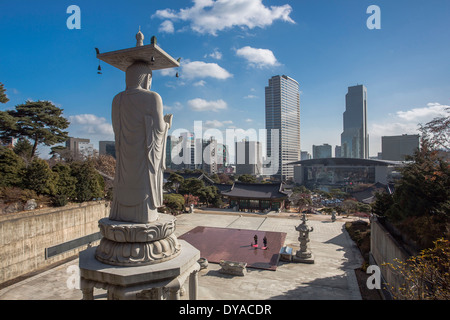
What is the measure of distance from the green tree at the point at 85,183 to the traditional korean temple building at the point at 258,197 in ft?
64.1

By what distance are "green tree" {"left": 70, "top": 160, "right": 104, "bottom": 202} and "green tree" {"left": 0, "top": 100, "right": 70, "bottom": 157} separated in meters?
5.08

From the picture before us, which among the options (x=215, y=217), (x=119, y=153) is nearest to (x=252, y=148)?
(x=215, y=217)

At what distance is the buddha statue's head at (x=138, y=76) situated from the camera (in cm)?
652

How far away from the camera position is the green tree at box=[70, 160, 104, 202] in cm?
1683

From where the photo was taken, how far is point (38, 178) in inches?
582

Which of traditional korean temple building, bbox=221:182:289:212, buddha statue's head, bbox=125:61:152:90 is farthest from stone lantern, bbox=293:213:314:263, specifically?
traditional korean temple building, bbox=221:182:289:212

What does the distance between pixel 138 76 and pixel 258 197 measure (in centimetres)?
2821

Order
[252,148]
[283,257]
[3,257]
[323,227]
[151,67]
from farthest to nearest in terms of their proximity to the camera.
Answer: [252,148]
[323,227]
[283,257]
[3,257]
[151,67]

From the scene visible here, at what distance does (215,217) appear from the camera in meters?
26.8

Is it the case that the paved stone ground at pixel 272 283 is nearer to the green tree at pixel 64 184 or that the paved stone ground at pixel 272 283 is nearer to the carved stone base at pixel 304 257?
the carved stone base at pixel 304 257

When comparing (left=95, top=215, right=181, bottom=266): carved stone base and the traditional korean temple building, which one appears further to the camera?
the traditional korean temple building

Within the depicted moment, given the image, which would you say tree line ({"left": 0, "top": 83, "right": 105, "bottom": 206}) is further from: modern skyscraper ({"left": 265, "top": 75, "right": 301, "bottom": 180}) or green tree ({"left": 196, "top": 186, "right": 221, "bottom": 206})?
modern skyscraper ({"left": 265, "top": 75, "right": 301, "bottom": 180})
